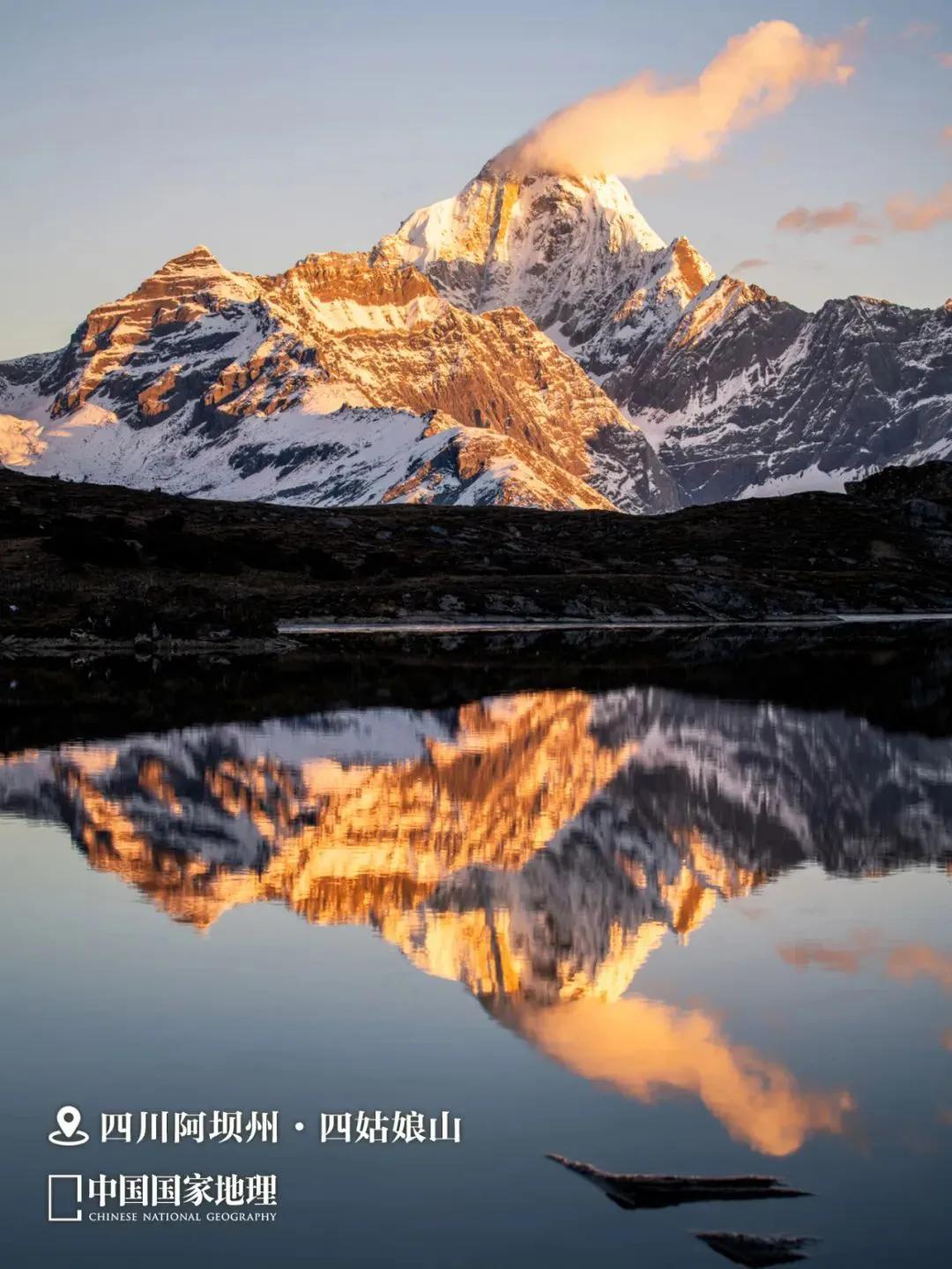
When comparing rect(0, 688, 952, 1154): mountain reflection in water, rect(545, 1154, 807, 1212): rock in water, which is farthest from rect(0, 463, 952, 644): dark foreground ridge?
rect(545, 1154, 807, 1212): rock in water

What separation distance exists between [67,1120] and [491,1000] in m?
6.24

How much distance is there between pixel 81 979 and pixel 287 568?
11601cm

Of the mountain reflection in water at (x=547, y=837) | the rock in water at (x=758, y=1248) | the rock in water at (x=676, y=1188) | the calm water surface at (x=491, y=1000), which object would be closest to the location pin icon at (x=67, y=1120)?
the calm water surface at (x=491, y=1000)

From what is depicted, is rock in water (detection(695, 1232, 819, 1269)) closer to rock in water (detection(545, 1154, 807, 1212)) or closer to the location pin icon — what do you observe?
rock in water (detection(545, 1154, 807, 1212))

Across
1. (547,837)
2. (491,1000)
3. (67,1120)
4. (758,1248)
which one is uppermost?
(547,837)

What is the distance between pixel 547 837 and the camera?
33.3 meters

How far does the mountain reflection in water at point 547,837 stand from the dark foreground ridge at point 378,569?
5089cm

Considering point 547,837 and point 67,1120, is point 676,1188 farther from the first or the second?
point 547,837

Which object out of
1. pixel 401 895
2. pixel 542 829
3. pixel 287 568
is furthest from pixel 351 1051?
pixel 287 568

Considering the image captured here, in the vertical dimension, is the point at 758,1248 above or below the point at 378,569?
below

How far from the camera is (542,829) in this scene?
34219 mm

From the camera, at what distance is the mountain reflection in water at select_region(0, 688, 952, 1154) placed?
2083 cm

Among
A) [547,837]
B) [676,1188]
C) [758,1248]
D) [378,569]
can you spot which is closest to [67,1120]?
[676,1188]

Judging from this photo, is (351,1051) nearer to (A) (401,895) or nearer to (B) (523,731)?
(A) (401,895)
